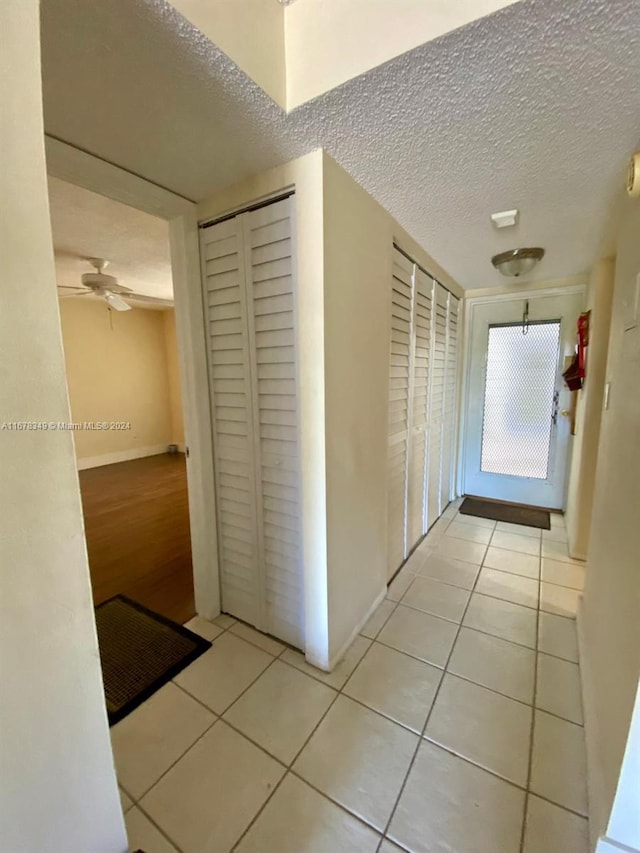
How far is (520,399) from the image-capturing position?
10.6 ft

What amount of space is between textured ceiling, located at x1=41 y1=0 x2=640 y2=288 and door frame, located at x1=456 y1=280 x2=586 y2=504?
4.91 feet

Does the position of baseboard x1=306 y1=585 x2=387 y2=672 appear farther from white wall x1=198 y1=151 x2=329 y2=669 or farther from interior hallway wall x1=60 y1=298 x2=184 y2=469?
interior hallway wall x1=60 y1=298 x2=184 y2=469

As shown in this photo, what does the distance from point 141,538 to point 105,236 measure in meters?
2.23

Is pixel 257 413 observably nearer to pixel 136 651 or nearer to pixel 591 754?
pixel 136 651

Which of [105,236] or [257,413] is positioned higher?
[105,236]

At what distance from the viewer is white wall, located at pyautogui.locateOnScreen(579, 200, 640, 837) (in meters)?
0.96

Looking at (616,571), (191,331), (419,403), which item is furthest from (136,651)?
(419,403)

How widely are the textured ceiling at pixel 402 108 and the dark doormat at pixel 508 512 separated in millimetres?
2329

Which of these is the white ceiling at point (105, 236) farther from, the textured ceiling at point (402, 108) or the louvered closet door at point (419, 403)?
the louvered closet door at point (419, 403)

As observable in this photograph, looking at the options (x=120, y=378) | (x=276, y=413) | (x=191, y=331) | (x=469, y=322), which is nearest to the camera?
(x=276, y=413)

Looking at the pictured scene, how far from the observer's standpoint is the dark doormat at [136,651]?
146 cm

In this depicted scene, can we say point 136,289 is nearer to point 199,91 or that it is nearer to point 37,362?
point 199,91

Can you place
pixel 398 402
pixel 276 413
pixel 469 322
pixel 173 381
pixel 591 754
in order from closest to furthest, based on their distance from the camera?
pixel 591 754
pixel 276 413
pixel 398 402
pixel 469 322
pixel 173 381

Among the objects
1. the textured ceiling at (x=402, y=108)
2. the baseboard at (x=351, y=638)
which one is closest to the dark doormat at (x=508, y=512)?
the baseboard at (x=351, y=638)
